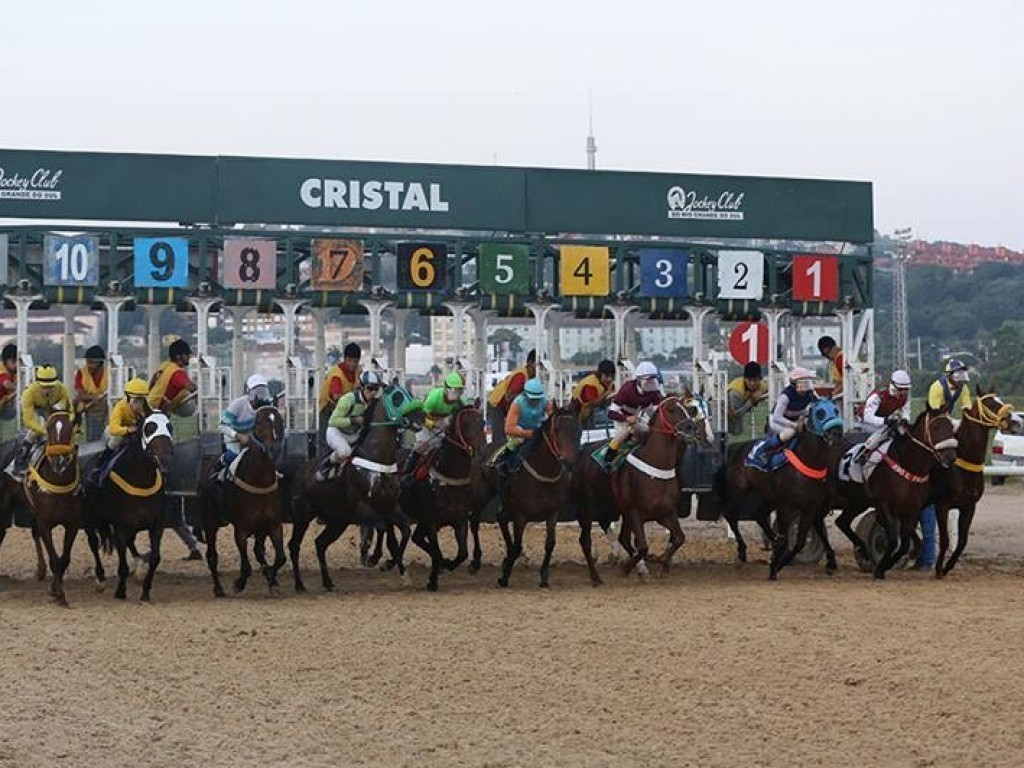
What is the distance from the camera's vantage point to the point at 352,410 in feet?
47.7

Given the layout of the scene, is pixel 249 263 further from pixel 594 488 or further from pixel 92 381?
pixel 594 488

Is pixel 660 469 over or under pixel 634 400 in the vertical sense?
under

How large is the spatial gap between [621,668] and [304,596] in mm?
4858

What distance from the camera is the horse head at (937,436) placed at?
15.0 meters

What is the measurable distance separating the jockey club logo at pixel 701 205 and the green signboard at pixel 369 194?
5.88ft

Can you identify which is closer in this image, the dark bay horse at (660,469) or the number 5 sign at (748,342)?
the dark bay horse at (660,469)

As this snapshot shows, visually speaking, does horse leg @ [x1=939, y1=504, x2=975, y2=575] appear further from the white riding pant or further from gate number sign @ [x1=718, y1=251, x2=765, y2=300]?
the white riding pant

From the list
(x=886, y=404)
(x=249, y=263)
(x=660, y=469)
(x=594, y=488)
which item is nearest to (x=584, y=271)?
(x=249, y=263)

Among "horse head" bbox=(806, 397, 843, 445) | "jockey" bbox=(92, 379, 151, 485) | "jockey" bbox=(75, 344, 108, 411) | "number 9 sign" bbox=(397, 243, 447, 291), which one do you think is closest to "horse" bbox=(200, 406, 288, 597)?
"jockey" bbox=(92, 379, 151, 485)

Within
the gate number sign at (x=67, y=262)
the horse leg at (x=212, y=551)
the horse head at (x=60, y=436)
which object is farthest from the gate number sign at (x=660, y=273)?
the horse head at (x=60, y=436)

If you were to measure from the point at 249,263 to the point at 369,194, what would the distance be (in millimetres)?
1630

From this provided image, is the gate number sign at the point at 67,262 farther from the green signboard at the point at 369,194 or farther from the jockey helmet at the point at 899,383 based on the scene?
the jockey helmet at the point at 899,383

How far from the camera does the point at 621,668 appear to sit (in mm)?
10359

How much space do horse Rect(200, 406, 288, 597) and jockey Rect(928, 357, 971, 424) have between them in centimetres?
561
